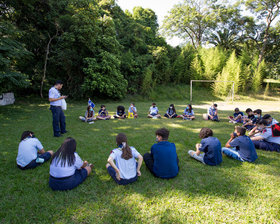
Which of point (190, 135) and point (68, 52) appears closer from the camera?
point (190, 135)

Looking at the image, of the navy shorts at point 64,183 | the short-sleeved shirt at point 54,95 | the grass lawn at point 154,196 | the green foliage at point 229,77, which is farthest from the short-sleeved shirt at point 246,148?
the green foliage at point 229,77

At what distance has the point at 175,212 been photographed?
1.99 meters

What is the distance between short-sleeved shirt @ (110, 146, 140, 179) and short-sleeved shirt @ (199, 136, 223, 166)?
59.3 inches

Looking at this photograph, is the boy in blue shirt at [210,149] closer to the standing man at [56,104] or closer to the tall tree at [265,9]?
the standing man at [56,104]

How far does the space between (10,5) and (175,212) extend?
14.4 metres

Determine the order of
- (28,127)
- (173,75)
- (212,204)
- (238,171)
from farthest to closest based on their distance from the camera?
(173,75) → (28,127) → (238,171) → (212,204)

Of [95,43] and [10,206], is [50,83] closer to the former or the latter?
[95,43]

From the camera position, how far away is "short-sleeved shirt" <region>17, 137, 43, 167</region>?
287cm

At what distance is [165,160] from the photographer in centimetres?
262

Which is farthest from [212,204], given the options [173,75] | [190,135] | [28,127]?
[173,75]

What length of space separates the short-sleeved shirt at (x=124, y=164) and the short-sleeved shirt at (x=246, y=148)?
2.34 meters

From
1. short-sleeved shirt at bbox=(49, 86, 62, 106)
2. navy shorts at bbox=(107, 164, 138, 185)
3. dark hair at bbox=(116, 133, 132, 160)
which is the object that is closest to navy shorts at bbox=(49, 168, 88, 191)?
navy shorts at bbox=(107, 164, 138, 185)

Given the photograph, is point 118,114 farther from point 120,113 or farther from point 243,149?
point 243,149

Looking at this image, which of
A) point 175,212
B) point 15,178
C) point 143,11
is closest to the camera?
point 175,212
